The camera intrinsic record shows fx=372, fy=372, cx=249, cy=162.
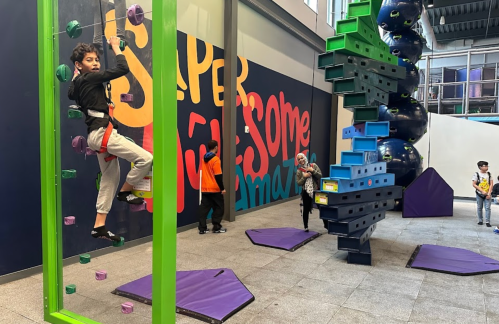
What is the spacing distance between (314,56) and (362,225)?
692cm

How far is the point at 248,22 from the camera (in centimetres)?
734

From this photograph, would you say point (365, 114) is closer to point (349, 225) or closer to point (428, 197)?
point (349, 225)

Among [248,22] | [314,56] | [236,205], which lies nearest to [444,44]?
[314,56]

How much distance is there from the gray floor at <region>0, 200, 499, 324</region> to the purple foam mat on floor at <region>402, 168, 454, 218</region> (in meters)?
1.96

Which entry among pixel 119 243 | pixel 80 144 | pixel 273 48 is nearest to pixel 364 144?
pixel 119 243

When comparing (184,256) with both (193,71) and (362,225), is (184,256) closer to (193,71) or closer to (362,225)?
(362,225)

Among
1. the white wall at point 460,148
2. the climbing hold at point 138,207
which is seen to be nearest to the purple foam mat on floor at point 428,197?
the white wall at point 460,148

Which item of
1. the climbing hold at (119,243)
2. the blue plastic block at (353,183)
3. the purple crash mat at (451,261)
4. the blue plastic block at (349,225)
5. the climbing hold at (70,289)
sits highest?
the blue plastic block at (353,183)

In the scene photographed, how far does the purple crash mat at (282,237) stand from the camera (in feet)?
17.0

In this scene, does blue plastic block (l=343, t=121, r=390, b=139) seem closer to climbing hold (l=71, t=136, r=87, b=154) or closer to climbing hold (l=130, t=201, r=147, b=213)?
climbing hold (l=130, t=201, r=147, b=213)

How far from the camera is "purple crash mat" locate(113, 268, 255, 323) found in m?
3.07

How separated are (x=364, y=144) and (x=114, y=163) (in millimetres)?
3211

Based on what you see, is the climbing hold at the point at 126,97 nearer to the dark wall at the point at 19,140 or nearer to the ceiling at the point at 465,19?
the dark wall at the point at 19,140

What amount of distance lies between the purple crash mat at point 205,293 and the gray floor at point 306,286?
9 centimetres
